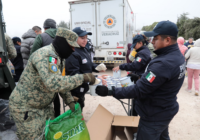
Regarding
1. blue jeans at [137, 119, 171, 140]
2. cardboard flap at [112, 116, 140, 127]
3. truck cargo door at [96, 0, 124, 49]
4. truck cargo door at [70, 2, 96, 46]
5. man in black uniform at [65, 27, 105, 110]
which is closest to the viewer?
blue jeans at [137, 119, 171, 140]

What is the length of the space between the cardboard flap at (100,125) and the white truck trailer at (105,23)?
16.0 ft

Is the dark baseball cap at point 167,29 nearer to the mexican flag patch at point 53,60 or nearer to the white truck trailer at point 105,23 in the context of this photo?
the mexican flag patch at point 53,60

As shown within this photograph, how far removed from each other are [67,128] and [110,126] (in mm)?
770

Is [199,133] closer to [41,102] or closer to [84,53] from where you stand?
[84,53]

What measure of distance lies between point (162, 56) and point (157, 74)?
227 mm

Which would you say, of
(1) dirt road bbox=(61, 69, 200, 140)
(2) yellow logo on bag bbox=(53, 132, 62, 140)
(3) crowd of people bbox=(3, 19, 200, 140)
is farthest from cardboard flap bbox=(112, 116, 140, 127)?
(1) dirt road bbox=(61, 69, 200, 140)

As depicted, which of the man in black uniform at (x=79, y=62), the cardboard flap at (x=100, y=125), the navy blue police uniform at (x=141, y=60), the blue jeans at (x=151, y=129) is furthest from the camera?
the navy blue police uniform at (x=141, y=60)

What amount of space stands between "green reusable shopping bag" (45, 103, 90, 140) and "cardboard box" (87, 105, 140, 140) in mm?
373

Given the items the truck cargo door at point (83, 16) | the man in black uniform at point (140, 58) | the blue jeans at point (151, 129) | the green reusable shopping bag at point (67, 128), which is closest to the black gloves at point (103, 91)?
the green reusable shopping bag at point (67, 128)

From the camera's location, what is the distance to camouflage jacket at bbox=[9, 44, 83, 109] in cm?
137

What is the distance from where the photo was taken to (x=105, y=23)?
6.67 m

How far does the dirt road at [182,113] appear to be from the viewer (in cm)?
291

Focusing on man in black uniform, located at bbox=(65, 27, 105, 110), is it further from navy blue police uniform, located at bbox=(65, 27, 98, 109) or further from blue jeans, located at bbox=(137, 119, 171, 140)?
blue jeans, located at bbox=(137, 119, 171, 140)

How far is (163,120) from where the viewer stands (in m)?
1.52
